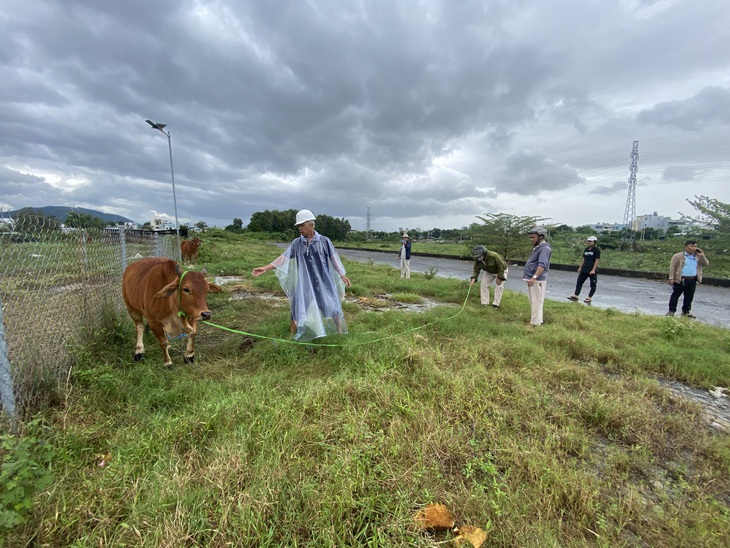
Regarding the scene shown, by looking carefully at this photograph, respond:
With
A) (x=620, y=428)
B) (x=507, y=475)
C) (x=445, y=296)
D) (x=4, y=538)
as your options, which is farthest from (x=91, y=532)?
Result: (x=445, y=296)

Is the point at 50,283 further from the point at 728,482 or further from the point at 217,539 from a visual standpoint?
the point at 728,482

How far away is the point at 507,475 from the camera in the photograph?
2.07m

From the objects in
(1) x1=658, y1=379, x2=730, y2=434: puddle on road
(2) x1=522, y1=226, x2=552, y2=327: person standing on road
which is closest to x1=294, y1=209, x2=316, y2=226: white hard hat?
(2) x1=522, y1=226, x2=552, y2=327: person standing on road

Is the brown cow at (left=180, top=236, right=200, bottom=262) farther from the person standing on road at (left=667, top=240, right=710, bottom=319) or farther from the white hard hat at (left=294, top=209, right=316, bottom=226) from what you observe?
the person standing on road at (left=667, top=240, right=710, bottom=319)

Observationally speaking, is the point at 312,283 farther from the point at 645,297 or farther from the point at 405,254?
the point at 645,297

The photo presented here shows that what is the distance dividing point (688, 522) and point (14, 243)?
462cm

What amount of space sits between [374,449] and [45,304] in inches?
130

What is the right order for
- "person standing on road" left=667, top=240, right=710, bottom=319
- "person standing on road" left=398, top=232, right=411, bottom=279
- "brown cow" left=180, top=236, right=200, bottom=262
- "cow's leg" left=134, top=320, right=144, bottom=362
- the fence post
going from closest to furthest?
the fence post
"cow's leg" left=134, top=320, right=144, bottom=362
"person standing on road" left=667, top=240, right=710, bottom=319
"person standing on road" left=398, top=232, right=411, bottom=279
"brown cow" left=180, top=236, right=200, bottom=262

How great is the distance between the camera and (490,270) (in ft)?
22.4

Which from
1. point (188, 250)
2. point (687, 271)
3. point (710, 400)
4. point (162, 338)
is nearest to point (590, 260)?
point (687, 271)

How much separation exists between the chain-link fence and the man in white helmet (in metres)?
1.89

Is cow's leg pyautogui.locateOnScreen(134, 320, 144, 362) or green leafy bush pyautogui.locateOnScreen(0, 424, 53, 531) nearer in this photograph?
green leafy bush pyautogui.locateOnScreen(0, 424, 53, 531)

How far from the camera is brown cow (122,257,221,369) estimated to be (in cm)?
344

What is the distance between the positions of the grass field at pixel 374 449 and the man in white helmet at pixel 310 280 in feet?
1.35
